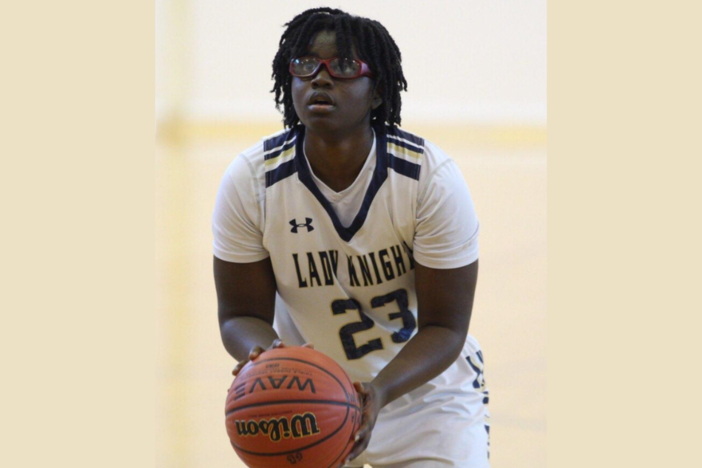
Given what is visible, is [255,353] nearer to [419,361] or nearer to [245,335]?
[245,335]

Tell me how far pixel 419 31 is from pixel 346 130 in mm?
1657

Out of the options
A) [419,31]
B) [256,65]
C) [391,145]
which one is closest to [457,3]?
[419,31]

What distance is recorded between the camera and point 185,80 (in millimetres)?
3359

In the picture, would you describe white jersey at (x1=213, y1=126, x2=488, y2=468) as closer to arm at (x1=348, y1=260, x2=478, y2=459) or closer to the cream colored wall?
arm at (x1=348, y1=260, x2=478, y2=459)

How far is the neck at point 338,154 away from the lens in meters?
1.83

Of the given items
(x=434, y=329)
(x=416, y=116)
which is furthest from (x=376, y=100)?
(x=416, y=116)

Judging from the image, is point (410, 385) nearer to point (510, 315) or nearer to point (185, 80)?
point (510, 315)

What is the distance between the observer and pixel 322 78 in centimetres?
174

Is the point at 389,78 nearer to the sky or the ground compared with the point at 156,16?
nearer to the ground

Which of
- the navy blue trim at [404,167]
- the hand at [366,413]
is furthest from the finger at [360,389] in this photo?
the navy blue trim at [404,167]

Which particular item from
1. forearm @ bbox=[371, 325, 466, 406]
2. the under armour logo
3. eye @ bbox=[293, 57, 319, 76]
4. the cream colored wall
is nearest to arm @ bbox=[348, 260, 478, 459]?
forearm @ bbox=[371, 325, 466, 406]

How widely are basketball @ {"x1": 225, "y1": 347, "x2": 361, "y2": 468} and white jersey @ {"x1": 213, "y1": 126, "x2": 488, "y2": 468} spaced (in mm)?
314

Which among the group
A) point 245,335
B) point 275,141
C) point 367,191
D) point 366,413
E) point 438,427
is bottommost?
point 438,427

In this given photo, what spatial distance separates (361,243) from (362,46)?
1.31 ft
